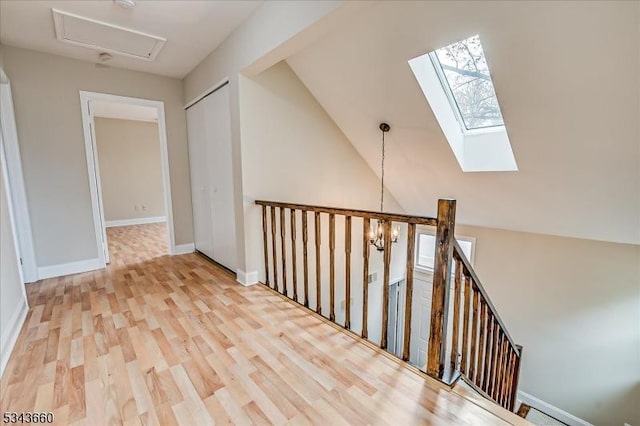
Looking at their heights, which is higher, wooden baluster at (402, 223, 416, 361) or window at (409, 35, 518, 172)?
window at (409, 35, 518, 172)

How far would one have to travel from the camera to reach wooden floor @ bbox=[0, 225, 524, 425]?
1.26 metres


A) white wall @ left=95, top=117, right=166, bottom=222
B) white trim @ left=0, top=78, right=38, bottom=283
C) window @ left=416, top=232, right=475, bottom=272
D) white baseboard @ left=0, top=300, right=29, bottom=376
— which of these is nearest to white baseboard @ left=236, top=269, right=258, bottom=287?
white baseboard @ left=0, top=300, right=29, bottom=376

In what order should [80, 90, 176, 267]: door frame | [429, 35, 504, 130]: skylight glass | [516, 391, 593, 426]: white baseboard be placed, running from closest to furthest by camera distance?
[429, 35, 504, 130]: skylight glass
[80, 90, 176, 267]: door frame
[516, 391, 593, 426]: white baseboard

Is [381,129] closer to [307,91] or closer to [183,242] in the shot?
[307,91]

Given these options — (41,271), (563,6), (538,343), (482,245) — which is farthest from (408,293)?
(41,271)

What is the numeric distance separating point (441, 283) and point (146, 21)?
2.95m

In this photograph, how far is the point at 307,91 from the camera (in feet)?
10.00

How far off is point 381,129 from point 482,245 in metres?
2.41

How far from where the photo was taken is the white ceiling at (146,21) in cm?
209

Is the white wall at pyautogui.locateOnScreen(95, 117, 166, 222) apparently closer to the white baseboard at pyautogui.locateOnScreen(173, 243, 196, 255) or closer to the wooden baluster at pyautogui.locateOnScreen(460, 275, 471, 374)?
the white baseboard at pyautogui.locateOnScreen(173, 243, 196, 255)

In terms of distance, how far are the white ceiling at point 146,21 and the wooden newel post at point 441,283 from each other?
2.08 meters

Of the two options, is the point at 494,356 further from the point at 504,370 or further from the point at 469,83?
the point at 469,83

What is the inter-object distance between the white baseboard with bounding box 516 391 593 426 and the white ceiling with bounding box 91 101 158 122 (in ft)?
22.7

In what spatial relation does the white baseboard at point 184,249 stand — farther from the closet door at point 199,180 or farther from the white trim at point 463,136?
the white trim at point 463,136
